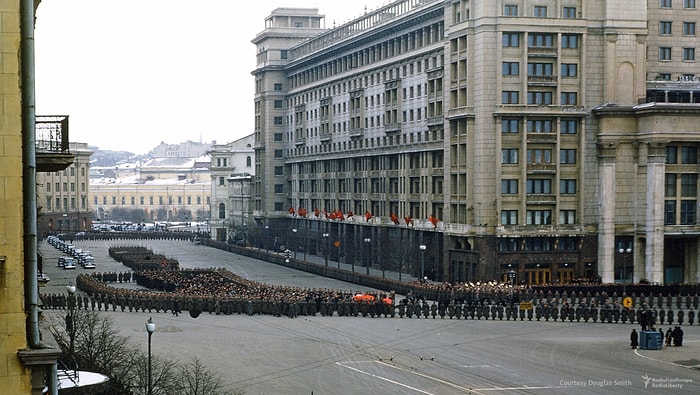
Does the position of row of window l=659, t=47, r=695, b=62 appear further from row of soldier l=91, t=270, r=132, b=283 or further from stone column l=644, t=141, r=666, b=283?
row of soldier l=91, t=270, r=132, b=283

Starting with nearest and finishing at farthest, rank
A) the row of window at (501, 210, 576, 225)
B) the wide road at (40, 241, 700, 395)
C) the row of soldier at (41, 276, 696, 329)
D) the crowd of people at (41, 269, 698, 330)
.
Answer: the wide road at (40, 241, 700, 395)
the row of soldier at (41, 276, 696, 329)
the crowd of people at (41, 269, 698, 330)
the row of window at (501, 210, 576, 225)

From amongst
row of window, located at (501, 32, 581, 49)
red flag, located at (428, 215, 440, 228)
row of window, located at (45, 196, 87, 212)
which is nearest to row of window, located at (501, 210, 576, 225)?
red flag, located at (428, 215, 440, 228)

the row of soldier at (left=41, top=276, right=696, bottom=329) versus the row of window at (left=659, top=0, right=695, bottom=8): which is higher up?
the row of window at (left=659, top=0, right=695, bottom=8)

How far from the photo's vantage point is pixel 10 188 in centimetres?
1584

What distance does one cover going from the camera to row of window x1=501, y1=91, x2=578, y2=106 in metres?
81.5

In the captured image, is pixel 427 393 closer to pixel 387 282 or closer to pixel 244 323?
pixel 244 323

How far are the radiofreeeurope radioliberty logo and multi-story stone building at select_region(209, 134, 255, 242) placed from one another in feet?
375

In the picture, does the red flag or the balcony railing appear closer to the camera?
the balcony railing

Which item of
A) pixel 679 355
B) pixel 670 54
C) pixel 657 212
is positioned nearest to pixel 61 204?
pixel 670 54

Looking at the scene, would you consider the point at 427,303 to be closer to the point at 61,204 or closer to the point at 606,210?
the point at 606,210

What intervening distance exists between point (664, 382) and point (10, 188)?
3199 centimetres

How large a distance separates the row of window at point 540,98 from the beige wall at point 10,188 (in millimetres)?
67608

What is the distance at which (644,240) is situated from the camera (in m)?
82.4

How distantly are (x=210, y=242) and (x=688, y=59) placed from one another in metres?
84.4
